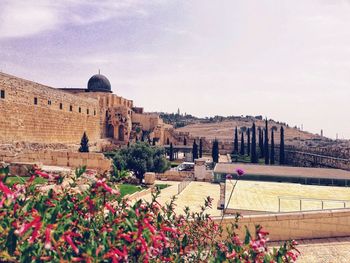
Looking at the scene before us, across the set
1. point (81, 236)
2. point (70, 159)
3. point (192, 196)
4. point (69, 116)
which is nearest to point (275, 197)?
point (192, 196)

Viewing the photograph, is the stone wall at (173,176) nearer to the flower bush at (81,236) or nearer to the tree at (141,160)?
the tree at (141,160)

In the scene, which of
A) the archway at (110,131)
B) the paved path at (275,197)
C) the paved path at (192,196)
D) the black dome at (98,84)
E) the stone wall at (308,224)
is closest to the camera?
the stone wall at (308,224)

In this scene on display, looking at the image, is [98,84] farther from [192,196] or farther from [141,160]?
[192,196]

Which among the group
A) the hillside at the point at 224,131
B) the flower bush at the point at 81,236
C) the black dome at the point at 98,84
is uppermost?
the black dome at the point at 98,84

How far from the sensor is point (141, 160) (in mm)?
21469

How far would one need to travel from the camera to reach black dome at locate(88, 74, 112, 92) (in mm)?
47062

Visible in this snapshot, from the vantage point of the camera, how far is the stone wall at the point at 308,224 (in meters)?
8.05

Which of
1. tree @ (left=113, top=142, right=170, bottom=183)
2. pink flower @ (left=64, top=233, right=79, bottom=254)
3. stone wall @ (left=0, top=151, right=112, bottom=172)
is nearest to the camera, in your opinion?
pink flower @ (left=64, top=233, right=79, bottom=254)

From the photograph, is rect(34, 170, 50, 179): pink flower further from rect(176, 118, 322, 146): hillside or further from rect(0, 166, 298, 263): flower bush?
rect(176, 118, 322, 146): hillside

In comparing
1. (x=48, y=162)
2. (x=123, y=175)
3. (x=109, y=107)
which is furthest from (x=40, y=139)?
(x=123, y=175)

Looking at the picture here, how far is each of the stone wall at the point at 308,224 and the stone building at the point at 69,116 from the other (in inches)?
790

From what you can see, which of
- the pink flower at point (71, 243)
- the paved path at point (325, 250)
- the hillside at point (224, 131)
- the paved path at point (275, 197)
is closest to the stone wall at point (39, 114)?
the paved path at point (275, 197)

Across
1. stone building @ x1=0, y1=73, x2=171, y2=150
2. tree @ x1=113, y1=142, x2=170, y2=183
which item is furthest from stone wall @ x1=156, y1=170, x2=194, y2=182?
stone building @ x1=0, y1=73, x2=171, y2=150

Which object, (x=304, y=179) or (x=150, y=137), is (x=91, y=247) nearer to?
(x=304, y=179)
